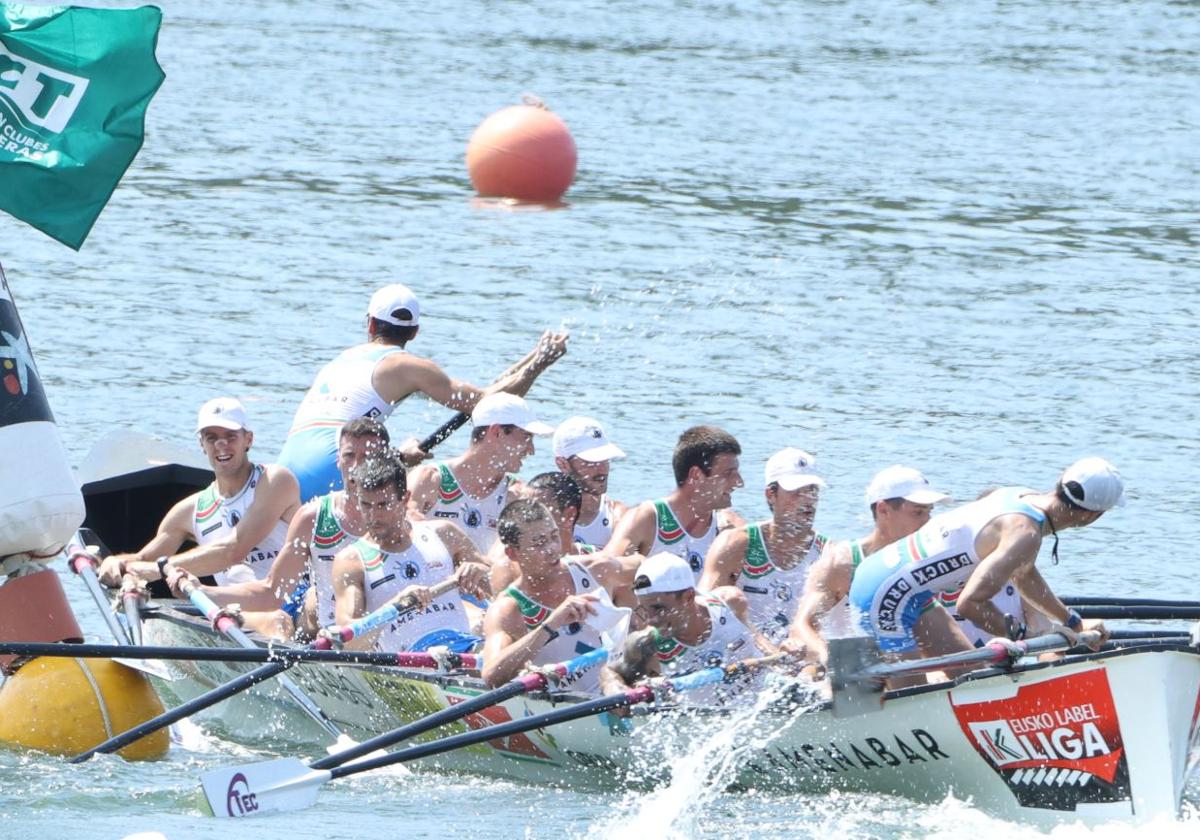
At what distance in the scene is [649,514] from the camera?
1044 centimetres

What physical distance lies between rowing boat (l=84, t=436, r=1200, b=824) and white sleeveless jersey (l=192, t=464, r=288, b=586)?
1.40 meters

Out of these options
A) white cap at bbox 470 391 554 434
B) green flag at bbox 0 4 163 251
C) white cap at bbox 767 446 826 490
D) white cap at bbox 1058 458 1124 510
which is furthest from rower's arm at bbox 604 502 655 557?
green flag at bbox 0 4 163 251

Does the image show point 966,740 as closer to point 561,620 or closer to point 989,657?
point 989,657

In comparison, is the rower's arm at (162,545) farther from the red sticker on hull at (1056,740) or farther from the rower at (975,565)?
the red sticker on hull at (1056,740)

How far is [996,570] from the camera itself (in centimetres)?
864

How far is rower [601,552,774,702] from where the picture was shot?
894cm

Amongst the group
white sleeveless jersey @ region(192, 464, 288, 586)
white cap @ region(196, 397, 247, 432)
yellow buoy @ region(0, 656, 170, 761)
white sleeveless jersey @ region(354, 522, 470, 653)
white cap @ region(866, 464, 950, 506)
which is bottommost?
yellow buoy @ region(0, 656, 170, 761)

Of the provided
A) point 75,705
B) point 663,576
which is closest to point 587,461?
point 663,576

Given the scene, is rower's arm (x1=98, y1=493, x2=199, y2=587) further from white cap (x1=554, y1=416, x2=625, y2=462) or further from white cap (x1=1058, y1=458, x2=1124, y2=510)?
white cap (x1=1058, y1=458, x2=1124, y2=510)

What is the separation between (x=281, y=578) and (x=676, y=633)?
257cm

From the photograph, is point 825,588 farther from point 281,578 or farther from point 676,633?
point 281,578

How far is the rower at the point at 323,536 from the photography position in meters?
10.5

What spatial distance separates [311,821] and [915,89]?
23939 mm

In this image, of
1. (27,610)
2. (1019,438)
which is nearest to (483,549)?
(27,610)
